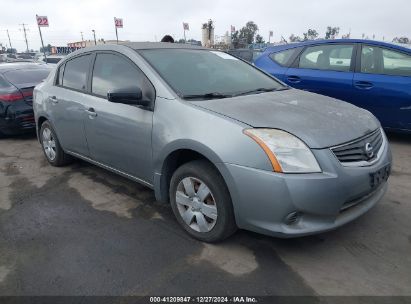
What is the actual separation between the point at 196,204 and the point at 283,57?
13.2ft

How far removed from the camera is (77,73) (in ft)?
13.7

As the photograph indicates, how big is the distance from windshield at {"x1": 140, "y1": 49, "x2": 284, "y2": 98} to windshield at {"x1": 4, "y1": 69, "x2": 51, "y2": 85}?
4.25m

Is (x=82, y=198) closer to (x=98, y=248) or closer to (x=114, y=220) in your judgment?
(x=114, y=220)

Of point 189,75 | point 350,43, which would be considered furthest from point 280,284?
point 350,43

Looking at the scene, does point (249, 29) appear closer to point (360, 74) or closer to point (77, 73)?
point (360, 74)

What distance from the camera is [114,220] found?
3367 millimetres

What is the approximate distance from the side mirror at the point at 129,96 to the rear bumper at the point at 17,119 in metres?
4.06

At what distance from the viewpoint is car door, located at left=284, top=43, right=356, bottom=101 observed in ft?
17.4

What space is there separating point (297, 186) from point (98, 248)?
168cm

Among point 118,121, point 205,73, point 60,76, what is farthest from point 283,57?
point 118,121

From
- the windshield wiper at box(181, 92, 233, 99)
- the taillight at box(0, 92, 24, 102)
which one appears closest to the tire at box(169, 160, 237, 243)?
the windshield wiper at box(181, 92, 233, 99)

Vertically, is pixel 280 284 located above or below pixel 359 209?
below

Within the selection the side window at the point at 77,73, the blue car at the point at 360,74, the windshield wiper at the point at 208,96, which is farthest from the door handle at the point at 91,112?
the blue car at the point at 360,74

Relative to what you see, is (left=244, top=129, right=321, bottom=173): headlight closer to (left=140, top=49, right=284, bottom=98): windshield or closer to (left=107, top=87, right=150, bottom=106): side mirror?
(left=140, top=49, right=284, bottom=98): windshield
